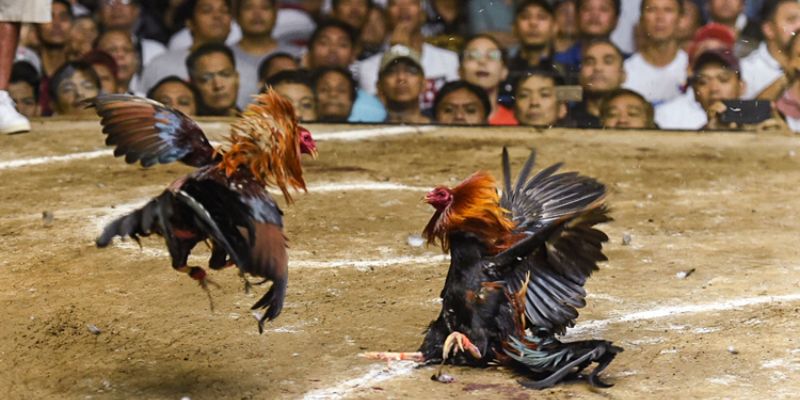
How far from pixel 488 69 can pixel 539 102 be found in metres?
0.43

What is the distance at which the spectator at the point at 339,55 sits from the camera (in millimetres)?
9367

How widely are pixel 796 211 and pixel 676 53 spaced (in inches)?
103

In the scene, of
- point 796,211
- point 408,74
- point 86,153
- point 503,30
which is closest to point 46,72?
point 86,153

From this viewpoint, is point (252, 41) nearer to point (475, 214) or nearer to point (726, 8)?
point (726, 8)

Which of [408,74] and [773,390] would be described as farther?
[408,74]

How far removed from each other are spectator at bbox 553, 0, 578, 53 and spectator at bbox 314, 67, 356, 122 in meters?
1.50

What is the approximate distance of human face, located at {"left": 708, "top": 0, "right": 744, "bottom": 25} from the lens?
898 cm

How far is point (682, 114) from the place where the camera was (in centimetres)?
910

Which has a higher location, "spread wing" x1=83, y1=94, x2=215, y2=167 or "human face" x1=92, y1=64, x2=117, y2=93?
"spread wing" x1=83, y1=94, x2=215, y2=167

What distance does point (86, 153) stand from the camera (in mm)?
8094

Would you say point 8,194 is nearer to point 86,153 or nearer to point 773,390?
point 86,153

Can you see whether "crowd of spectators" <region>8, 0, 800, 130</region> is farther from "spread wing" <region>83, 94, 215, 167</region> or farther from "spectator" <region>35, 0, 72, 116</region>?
"spread wing" <region>83, 94, 215, 167</region>

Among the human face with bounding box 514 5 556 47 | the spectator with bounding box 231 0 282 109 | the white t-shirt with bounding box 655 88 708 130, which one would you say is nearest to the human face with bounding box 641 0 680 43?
the white t-shirt with bounding box 655 88 708 130

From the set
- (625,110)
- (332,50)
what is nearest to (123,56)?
(332,50)
